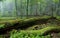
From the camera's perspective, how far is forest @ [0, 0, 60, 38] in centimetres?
601

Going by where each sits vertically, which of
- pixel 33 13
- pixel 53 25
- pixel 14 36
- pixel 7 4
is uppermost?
pixel 7 4

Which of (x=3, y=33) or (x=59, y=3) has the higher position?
(x=59, y=3)

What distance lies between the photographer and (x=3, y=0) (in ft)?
22.7

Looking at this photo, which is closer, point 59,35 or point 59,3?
point 59,35

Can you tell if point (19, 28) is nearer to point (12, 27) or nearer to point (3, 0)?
point (12, 27)

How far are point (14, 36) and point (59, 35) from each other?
1957mm

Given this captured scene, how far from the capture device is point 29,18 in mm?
6629

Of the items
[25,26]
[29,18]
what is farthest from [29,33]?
[29,18]

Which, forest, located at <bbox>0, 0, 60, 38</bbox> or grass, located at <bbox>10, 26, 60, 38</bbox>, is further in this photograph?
forest, located at <bbox>0, 0, 60, 38</bbox>

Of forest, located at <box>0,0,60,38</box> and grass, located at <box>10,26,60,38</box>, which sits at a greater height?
forest, located at <box>0,0,60,38</box>

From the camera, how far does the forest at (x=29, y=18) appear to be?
6.01 m

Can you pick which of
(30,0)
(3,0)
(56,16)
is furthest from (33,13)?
(3,0)

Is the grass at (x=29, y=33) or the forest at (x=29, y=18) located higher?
the forest at (x=29, y=18)

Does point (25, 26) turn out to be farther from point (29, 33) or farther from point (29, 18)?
point (29, 33)
